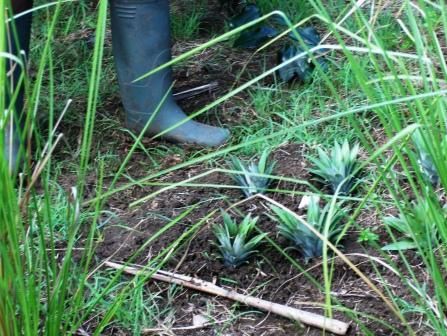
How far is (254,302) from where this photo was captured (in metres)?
1.83

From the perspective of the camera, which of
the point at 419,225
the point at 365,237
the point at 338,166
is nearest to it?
the point at 419,225

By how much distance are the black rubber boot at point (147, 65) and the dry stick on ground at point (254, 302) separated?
64 cm

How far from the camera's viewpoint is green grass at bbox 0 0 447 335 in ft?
4.35

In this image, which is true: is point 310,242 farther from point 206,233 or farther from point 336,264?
point 206,233

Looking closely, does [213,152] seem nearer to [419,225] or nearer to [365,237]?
[365,237]

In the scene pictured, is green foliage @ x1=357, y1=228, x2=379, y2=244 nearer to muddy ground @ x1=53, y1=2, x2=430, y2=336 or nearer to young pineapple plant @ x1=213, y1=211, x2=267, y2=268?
muddy ground @ x1=53, y1=2, x2=430, y2=336

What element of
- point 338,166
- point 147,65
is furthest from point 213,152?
point 338,166

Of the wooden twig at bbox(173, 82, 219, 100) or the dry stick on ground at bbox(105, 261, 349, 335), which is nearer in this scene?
the dry stick on ground at bbox(105, 261, 349, 335)

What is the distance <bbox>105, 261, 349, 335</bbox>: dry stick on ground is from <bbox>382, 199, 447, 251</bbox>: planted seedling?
0.21m

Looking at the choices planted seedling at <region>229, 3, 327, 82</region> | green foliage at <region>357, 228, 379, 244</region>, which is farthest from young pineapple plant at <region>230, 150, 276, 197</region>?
planted seedling at <region>229, 3, 327, 82</region>

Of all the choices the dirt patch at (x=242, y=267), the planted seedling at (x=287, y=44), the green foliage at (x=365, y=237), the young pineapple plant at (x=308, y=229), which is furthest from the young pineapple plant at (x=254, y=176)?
the planted seedling at (x=287, y=44)

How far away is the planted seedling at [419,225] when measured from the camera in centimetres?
139

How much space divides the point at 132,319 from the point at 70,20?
163cm

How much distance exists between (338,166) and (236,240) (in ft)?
1.13
